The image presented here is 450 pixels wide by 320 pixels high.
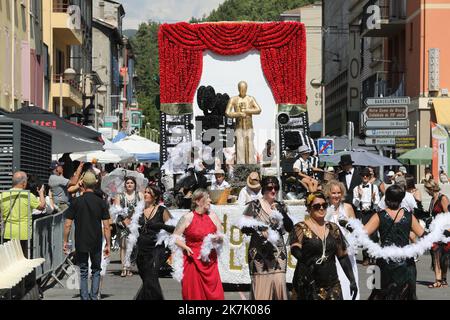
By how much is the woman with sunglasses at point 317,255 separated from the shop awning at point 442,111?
3539 centimetres

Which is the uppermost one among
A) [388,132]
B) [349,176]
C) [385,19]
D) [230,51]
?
[385,19]

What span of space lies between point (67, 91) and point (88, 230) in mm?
38632

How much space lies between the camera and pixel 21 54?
40.0 m

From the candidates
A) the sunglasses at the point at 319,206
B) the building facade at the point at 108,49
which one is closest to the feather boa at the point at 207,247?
the sunglasses at the point at 319,206

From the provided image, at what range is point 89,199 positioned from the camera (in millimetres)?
15992

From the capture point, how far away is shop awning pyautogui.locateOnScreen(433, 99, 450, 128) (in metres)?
47.0

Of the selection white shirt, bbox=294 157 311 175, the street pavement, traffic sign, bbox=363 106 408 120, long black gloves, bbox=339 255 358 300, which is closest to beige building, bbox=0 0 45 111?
traffic sign, bbox=363 106 408 120

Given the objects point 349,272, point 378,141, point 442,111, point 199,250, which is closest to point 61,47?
point 442,111

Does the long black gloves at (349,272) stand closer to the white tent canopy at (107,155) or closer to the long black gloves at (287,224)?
the long black gloves at (287,224)

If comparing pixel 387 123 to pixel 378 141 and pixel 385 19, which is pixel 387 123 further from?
pixel 385 19

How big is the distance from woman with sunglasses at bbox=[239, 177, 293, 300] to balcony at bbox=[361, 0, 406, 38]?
42.3 meters
